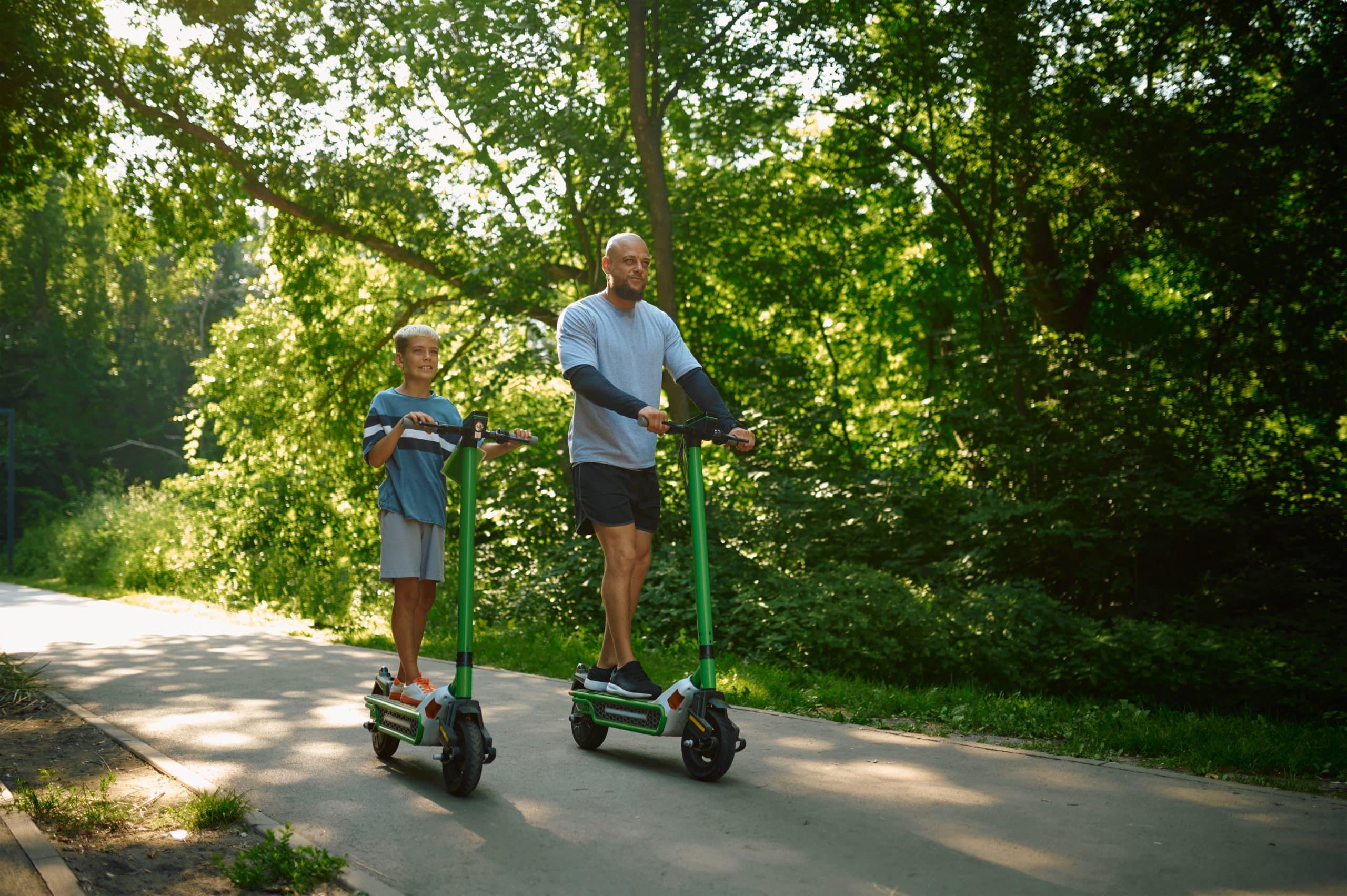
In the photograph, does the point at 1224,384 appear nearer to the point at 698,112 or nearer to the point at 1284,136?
the point at 1284,136

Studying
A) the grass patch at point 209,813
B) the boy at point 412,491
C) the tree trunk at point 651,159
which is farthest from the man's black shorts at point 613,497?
the tree trunk at point 651,159

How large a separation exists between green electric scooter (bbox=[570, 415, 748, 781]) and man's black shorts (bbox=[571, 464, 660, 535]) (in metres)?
0.30

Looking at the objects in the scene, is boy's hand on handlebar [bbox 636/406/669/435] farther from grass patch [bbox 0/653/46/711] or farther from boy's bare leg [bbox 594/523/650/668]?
grass patch [bbox 0/653/46/711]

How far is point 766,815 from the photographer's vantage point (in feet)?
13.3

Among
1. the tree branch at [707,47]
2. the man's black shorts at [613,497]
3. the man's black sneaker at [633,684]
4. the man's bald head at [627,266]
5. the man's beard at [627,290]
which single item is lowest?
the man's black sneaker at [633,684]

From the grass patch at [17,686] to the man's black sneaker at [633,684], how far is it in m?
3.74

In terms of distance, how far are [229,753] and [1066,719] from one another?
4080 millimetres

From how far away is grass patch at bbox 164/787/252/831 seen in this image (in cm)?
393

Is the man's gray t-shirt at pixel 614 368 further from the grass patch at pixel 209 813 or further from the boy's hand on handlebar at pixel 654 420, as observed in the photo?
the grass patch at pixel 209 813

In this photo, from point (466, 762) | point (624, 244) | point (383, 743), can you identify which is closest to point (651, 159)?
point (624, 244)

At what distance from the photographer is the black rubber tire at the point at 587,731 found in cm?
524

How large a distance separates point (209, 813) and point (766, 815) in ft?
6.34

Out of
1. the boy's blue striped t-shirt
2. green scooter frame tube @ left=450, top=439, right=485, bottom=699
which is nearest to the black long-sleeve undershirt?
green scooter frame tube @ left=450, top=439, right=485, bottom=699

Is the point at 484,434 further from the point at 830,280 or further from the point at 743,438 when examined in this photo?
the point at 830,280
